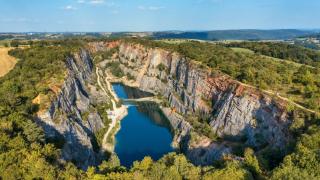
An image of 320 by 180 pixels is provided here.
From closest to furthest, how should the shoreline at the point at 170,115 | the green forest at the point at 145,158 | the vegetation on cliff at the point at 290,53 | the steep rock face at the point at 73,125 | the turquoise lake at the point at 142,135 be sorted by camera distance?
the green forest at the point at 145,158 → the steep rock face at the point at 73,125 → the turquoise lake at the point at 142,135 → the shoreline at the point at 170,115 → the vegetation on cliff at the point at 290,53

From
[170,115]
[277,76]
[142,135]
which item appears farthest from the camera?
[170,115]

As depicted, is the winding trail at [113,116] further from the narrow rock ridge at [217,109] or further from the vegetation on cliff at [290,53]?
the vegetation on cliff at [290,53]

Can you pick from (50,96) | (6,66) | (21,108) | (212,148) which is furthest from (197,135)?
(6,66)

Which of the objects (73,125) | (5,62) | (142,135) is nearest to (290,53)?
(142,135)

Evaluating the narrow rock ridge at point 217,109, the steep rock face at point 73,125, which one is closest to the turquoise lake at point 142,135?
the narrow rock ridge at point 217,109

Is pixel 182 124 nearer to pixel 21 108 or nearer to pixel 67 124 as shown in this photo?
pixel 67 124

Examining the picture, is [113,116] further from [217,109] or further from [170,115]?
[217,109]

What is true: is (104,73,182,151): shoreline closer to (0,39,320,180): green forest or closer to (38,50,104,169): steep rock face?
(38,50,104,169): steep rock face
